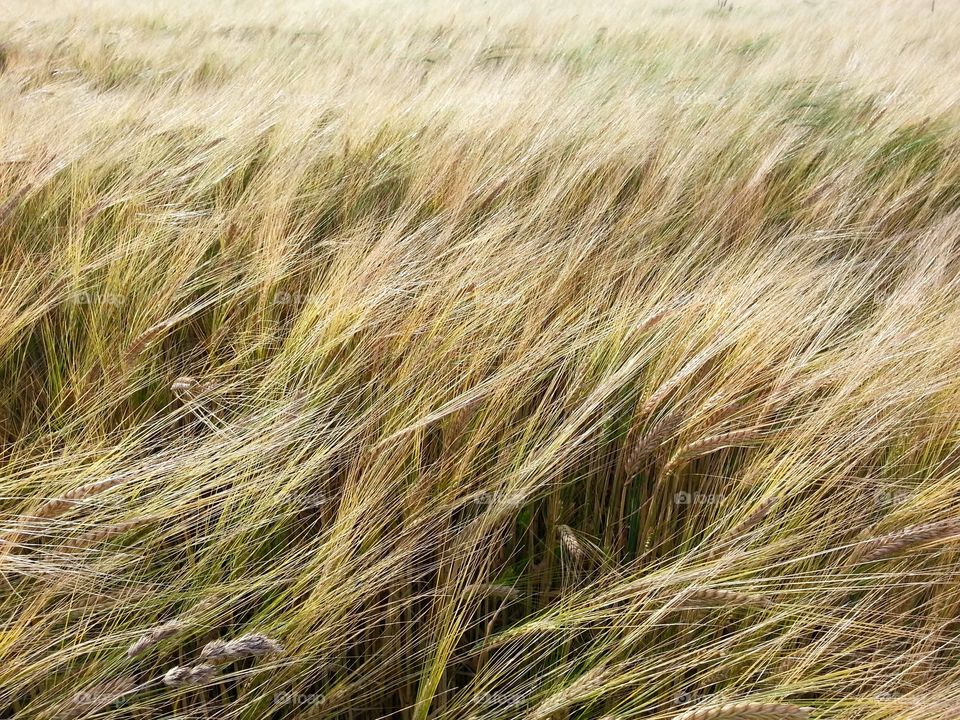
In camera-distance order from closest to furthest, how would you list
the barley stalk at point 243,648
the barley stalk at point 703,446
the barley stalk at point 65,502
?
the barley stalk at point 243,648 < the barley stalk at point 65,502 < the barley stalk at point 703,446

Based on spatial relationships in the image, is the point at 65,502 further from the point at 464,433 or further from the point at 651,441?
the point at 651,441

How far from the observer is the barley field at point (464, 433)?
26.7 inches

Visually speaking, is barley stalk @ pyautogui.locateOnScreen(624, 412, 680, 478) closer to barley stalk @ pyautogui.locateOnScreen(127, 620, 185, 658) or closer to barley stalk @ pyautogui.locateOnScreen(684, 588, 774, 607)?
barley stalk @ pyautogui.locateOnScreen(684, 588, 774, 607)

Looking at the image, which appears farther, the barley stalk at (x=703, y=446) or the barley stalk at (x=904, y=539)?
the barley stalk at (x=703, y=446)

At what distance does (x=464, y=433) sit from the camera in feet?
2.89

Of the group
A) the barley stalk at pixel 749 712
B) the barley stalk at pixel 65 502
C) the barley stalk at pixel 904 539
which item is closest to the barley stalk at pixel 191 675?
the barley stalk at pixel 65 502

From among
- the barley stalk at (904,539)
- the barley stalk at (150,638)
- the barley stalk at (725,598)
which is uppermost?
the barley stalk at (904,539)

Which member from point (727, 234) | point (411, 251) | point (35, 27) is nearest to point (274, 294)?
point (411, 251)

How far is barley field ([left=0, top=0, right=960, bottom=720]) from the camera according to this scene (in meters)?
0.68

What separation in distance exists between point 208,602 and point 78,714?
13 cm

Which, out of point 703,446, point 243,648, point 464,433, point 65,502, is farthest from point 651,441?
point 65,502

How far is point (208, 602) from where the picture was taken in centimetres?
69

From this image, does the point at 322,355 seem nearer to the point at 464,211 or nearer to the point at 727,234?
the point at 464,211

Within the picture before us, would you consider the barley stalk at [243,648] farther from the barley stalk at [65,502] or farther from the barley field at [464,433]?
the barley stalk at [65,502]
